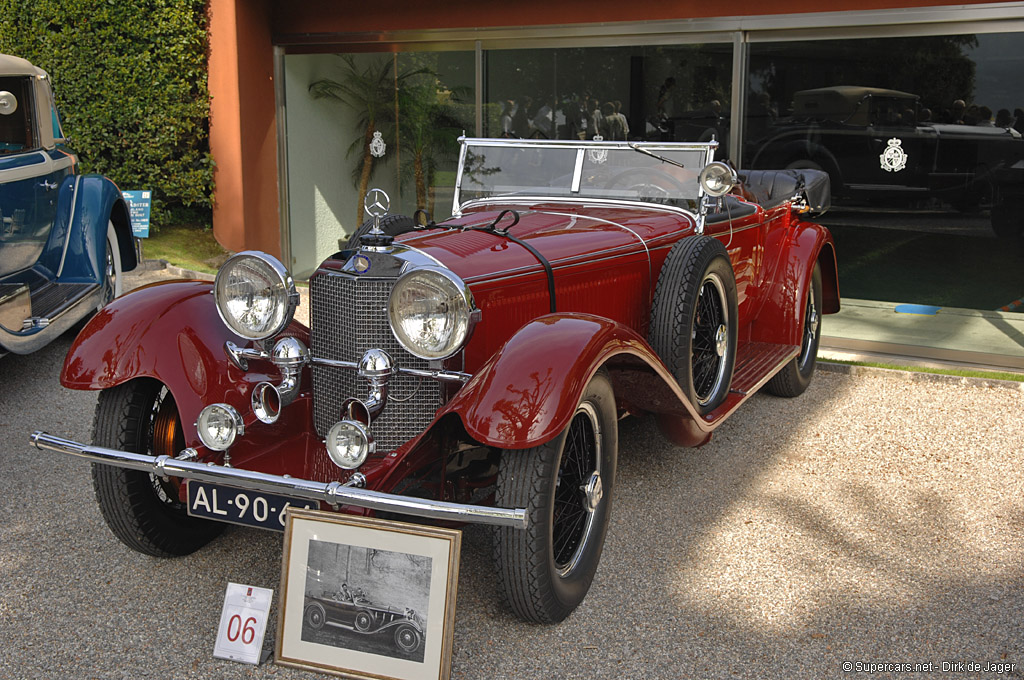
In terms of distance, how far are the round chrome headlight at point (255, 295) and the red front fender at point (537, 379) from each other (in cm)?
74

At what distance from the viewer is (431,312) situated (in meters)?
2.83

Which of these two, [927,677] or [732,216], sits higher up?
[732,216]

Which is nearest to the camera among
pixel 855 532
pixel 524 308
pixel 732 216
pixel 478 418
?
pixel 478 418

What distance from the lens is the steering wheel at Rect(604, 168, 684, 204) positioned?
4.47 m

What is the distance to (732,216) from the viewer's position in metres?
4.74

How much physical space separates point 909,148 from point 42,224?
6.17 metres

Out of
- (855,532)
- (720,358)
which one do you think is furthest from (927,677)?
(720,358)

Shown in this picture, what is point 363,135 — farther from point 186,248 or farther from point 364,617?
point 364,617

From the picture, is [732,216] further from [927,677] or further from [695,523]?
[927,677]

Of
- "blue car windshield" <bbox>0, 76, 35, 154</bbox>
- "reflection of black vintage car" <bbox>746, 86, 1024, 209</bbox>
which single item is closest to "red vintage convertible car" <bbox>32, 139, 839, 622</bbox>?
"blue car windshield" <bbox>0, 76, 35, 154</bbox>

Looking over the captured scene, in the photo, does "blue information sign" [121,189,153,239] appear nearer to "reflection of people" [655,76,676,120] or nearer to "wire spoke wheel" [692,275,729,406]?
"reflection of people" [655,76,676,120]

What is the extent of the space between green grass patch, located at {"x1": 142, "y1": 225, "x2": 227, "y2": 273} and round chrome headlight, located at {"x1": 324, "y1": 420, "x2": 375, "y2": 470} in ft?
20.5

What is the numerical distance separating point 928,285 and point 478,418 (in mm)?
5598

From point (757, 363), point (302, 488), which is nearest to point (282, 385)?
point (302, 488)
